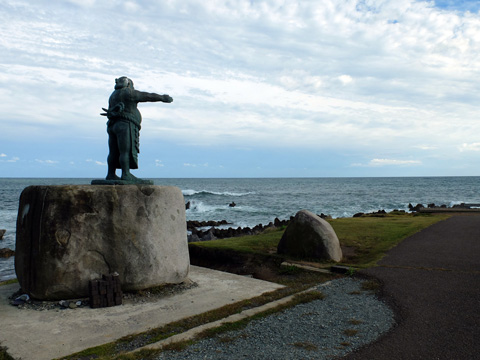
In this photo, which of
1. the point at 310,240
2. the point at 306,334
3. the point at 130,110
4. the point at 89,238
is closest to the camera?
the point at 306,334

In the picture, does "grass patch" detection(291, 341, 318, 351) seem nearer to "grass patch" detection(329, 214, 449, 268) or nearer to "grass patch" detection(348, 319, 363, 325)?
"grass patch" detection(348, 319, 363, 325)

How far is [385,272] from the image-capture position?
762 cm

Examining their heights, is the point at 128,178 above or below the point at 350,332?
above

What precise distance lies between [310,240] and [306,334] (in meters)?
4.77

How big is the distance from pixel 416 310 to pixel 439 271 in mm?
2749

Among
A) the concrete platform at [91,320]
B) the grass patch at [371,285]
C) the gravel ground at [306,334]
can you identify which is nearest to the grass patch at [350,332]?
the gravel ground at [306,334]

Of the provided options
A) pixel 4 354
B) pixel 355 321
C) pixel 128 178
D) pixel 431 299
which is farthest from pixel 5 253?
pixel 431 299

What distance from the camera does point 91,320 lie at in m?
5.22

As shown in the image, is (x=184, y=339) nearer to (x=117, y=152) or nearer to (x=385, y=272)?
(x=117, y=152)

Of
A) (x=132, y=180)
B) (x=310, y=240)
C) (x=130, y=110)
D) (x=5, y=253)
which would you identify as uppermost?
(x=130, y=110)

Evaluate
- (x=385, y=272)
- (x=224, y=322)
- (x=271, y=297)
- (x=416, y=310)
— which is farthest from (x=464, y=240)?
(x=224, y=322)

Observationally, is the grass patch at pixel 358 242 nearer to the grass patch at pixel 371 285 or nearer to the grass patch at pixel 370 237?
the grass patch at pixel 370 237

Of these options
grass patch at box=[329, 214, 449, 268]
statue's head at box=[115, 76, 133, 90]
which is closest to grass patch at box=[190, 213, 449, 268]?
grass patch at box=[329, 214, 449, 268]

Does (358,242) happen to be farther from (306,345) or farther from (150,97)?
(306,345)
